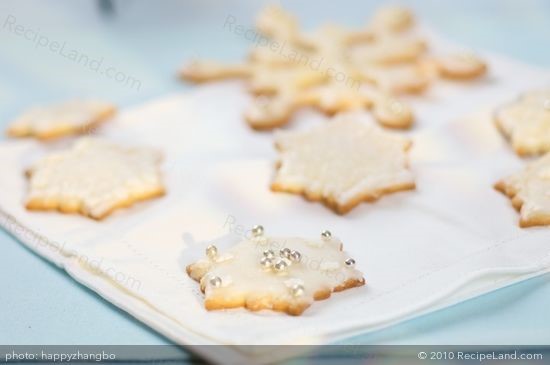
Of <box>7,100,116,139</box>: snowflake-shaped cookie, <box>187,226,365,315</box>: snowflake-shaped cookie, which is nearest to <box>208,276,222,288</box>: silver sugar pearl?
<box>187,226,365,315</box>: snowflake-shaped cookie

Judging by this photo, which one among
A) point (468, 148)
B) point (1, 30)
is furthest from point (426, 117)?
point (1, 30)

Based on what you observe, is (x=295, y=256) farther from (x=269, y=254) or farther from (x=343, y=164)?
(x=343, y=164)

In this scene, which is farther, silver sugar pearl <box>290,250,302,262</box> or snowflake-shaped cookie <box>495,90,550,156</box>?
snowflake-shaped cookie <box>495,90,550,156</box>

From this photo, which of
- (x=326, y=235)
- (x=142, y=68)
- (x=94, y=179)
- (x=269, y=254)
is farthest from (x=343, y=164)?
(x=142, y=68)

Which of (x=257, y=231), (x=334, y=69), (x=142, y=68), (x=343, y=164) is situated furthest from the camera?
(x=142, y=68)

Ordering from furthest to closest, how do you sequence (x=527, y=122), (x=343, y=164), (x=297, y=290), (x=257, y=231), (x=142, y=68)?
(x=142, y=68) < (x=527, y=122) < (x=343, y=164) < (x=257, y=231) < (x=297, y=290)

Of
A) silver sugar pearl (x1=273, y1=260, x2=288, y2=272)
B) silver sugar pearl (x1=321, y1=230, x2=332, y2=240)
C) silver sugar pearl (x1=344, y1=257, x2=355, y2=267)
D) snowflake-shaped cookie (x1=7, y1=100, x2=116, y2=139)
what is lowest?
silver sugar pearl (x1=273, y1=260, x2=288, y2=272)

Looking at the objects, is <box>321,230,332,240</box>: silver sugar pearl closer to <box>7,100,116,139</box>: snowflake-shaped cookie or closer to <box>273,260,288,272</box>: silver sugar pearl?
<box>273,260,288,272</box>: silver sugar pearl
